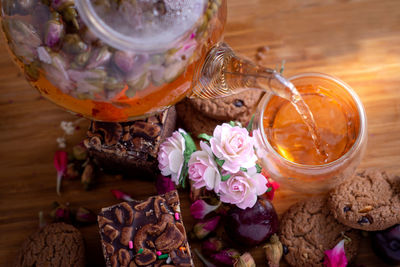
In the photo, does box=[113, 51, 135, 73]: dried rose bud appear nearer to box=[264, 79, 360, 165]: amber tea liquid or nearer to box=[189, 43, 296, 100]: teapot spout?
box=[189, 43, 296, 100]: teapot spout

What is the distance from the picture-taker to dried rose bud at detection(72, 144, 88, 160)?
44.6 inches

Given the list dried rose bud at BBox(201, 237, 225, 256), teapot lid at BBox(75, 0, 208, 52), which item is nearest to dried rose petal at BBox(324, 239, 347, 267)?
dried rose bud at BBox(201, 237, 225, 256)

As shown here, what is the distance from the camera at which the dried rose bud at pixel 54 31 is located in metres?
0.68

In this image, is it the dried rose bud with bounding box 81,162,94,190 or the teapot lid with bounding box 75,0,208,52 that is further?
the dried rose bud with bounding box 81,162,94,190

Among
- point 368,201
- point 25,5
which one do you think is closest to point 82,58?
point 25,5

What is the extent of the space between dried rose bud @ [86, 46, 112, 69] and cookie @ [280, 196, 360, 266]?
609 mm

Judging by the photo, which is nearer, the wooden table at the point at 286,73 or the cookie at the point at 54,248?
the cookie at the point at 54,248

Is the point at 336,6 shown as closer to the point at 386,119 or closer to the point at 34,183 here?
the point at 386,119

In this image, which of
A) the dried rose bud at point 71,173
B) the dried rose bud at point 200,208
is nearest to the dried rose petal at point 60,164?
the dried rose bud at point 71,173

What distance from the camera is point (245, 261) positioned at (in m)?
0.98

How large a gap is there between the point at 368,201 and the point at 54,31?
2.46ft

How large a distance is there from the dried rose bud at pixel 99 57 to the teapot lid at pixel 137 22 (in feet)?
0.05

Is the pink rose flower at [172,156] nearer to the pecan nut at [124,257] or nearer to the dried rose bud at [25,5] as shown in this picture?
the pecan nut at [124,257]

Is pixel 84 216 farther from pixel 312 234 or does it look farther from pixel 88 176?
pixel 312 234
